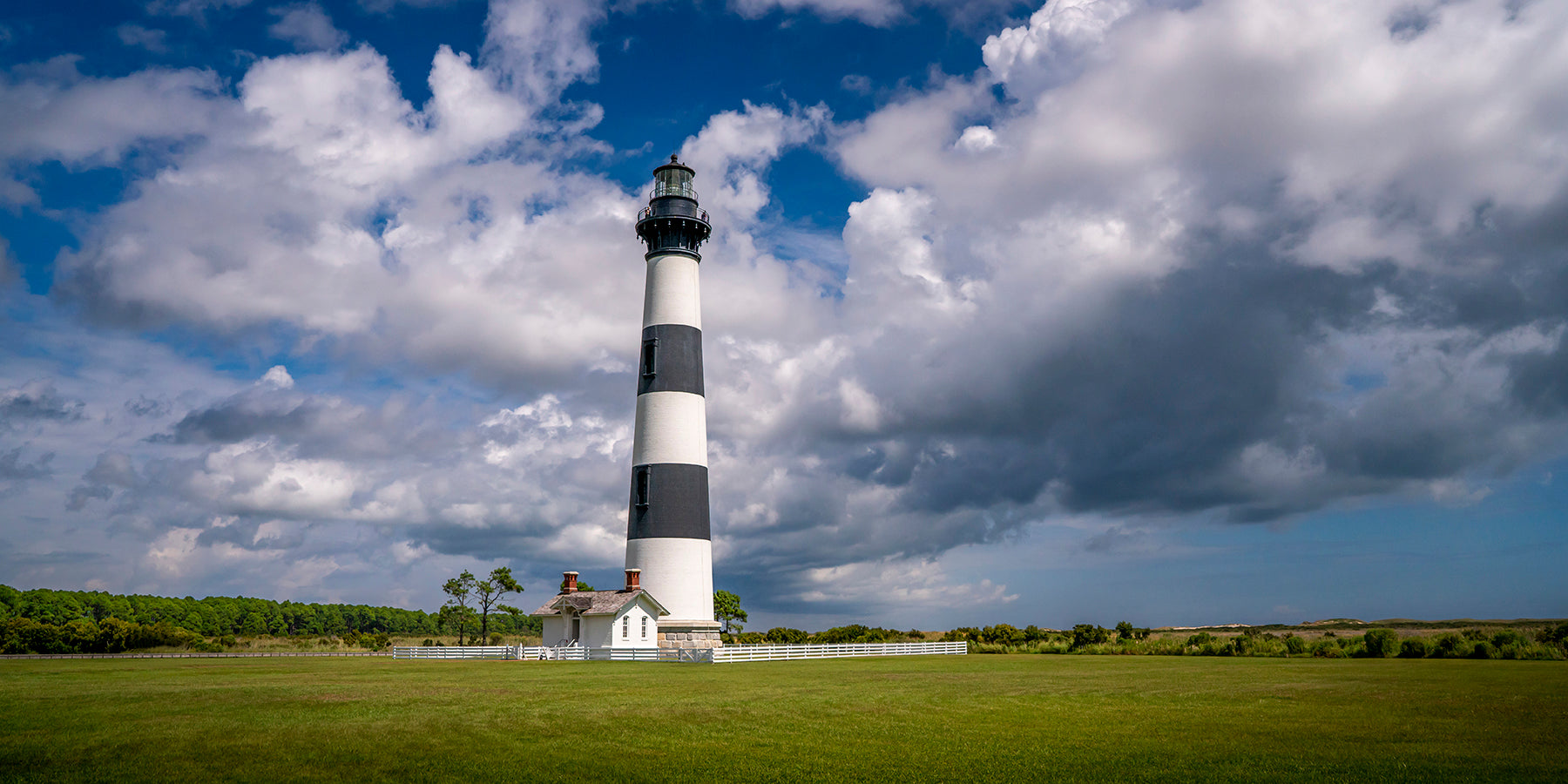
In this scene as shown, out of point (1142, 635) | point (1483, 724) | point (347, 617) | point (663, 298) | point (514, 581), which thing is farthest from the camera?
point (347, 617)

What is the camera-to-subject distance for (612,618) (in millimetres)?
43656

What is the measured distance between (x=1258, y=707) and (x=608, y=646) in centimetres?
3141

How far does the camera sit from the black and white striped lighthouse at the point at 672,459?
44.5 meters

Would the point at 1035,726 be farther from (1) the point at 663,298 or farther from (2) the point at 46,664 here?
(2) the point at 46,664

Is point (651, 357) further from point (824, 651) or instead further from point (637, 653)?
point (824, 651)

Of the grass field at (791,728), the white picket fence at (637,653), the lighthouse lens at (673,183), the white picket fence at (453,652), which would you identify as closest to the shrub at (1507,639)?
the grass field at (791,728)

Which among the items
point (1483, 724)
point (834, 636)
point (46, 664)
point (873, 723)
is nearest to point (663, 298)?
point (834, 636)

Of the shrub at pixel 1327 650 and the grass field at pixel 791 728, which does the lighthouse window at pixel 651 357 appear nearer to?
the grass field at pixel 791 728

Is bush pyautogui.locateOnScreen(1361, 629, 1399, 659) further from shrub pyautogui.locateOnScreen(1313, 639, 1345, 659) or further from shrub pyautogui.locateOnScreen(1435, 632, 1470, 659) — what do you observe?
shrub pyautogui.locateOnScreen(1435, 632, 1470, 659)

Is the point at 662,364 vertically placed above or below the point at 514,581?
above

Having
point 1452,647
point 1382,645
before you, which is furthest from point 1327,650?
point 1452,647

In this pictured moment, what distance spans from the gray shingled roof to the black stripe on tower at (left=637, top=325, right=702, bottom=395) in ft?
32.6

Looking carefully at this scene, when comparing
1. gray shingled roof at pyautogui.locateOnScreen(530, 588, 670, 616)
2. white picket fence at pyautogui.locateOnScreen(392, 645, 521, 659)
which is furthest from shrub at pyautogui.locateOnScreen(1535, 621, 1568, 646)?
white picket fence at pyautogui.locateOnScreen(392, 645, 521, 659)

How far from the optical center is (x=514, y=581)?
64.8 m
